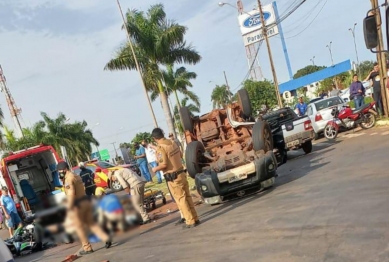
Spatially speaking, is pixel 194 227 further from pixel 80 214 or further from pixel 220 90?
pixel 220 90

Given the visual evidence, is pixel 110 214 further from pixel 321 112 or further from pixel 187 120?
pixel 321 112

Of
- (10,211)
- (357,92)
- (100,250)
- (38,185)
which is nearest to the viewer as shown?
(38,185)

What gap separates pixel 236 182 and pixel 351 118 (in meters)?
7.55

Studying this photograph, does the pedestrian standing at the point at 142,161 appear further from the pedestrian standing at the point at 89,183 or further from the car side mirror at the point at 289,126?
the pedestrian standing at the point at 89,183

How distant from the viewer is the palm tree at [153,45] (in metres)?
23.6

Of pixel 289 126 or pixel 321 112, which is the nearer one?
pixel 289 126

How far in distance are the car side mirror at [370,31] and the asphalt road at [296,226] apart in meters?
2.15

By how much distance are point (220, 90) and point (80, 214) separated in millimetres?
62335

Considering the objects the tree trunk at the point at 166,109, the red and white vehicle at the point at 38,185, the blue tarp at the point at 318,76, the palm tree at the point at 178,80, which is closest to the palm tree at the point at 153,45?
the tree trunk at the point at 166,109

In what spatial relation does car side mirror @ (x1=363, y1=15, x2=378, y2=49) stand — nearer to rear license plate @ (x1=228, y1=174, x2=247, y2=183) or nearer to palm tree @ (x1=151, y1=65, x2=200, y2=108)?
rear license plate @ (x1=228, y1=174, x2=247, y2=183)

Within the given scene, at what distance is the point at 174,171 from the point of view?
22.3 ft

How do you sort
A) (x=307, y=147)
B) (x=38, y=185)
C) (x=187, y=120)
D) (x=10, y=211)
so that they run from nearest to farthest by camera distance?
(x=38, y=185), (x=187, y=120), (x=10, y=211), (x=307, y=147)

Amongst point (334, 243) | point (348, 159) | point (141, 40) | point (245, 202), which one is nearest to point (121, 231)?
point (334, 243)

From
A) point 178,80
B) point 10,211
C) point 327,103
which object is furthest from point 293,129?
point 178,80
